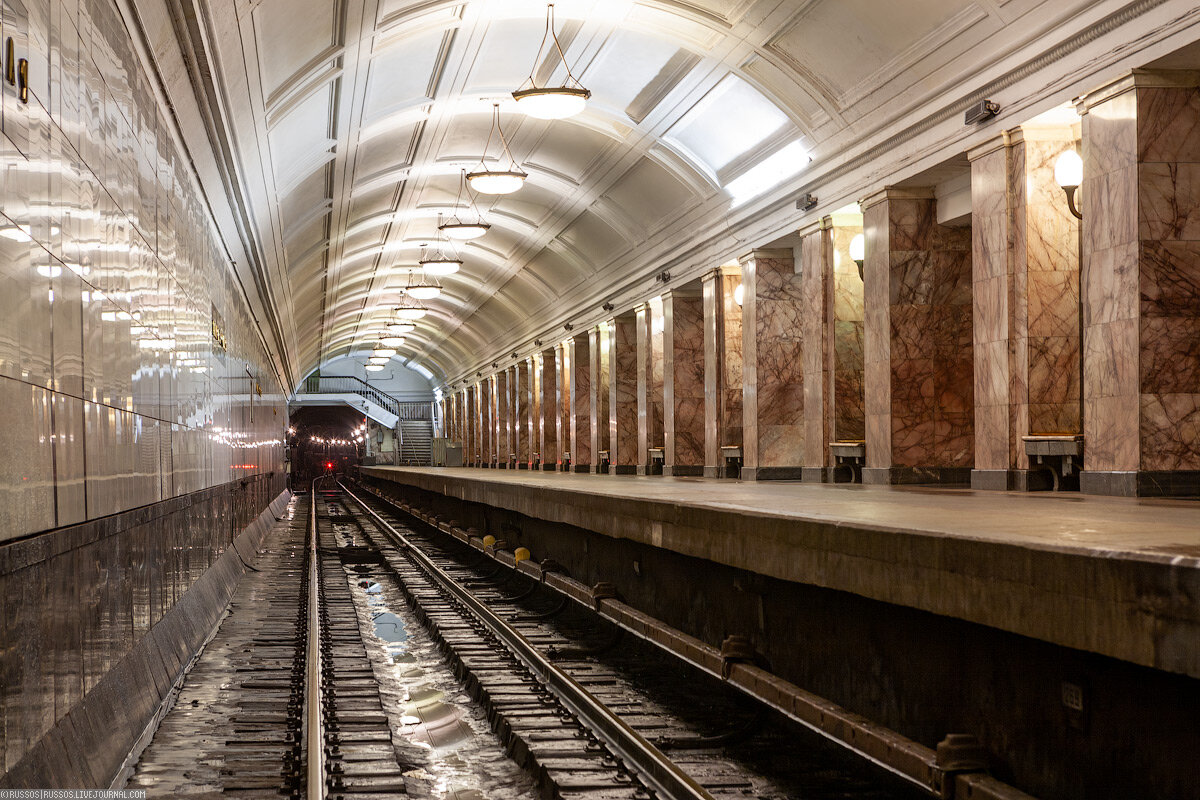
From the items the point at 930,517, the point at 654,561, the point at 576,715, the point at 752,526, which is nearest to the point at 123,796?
the point at 576,715

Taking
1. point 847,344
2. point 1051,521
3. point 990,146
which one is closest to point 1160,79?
point 990,146

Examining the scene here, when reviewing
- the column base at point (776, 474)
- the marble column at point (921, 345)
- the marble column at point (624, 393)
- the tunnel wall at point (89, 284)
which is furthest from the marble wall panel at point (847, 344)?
the marble column at point (624, 393)

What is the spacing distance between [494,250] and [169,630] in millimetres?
21625

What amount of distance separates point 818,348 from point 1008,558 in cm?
1156

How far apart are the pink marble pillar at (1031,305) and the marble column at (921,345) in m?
1.97

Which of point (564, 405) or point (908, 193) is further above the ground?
point (908, 193)

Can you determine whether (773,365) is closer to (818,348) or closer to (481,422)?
(818,348)

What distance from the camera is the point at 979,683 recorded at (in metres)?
4.37

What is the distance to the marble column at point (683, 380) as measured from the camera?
20.7 metres

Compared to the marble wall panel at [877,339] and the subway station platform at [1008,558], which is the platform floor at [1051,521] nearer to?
the subway station platform at [1008,558]

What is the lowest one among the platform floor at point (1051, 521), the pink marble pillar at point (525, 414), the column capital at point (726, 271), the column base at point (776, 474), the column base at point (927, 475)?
the column base at point (776, 474)

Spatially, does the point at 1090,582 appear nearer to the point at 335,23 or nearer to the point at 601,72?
the point at 335,23

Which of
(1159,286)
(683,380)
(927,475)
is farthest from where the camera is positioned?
(683,380)

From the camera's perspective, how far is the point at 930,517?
5.74m
